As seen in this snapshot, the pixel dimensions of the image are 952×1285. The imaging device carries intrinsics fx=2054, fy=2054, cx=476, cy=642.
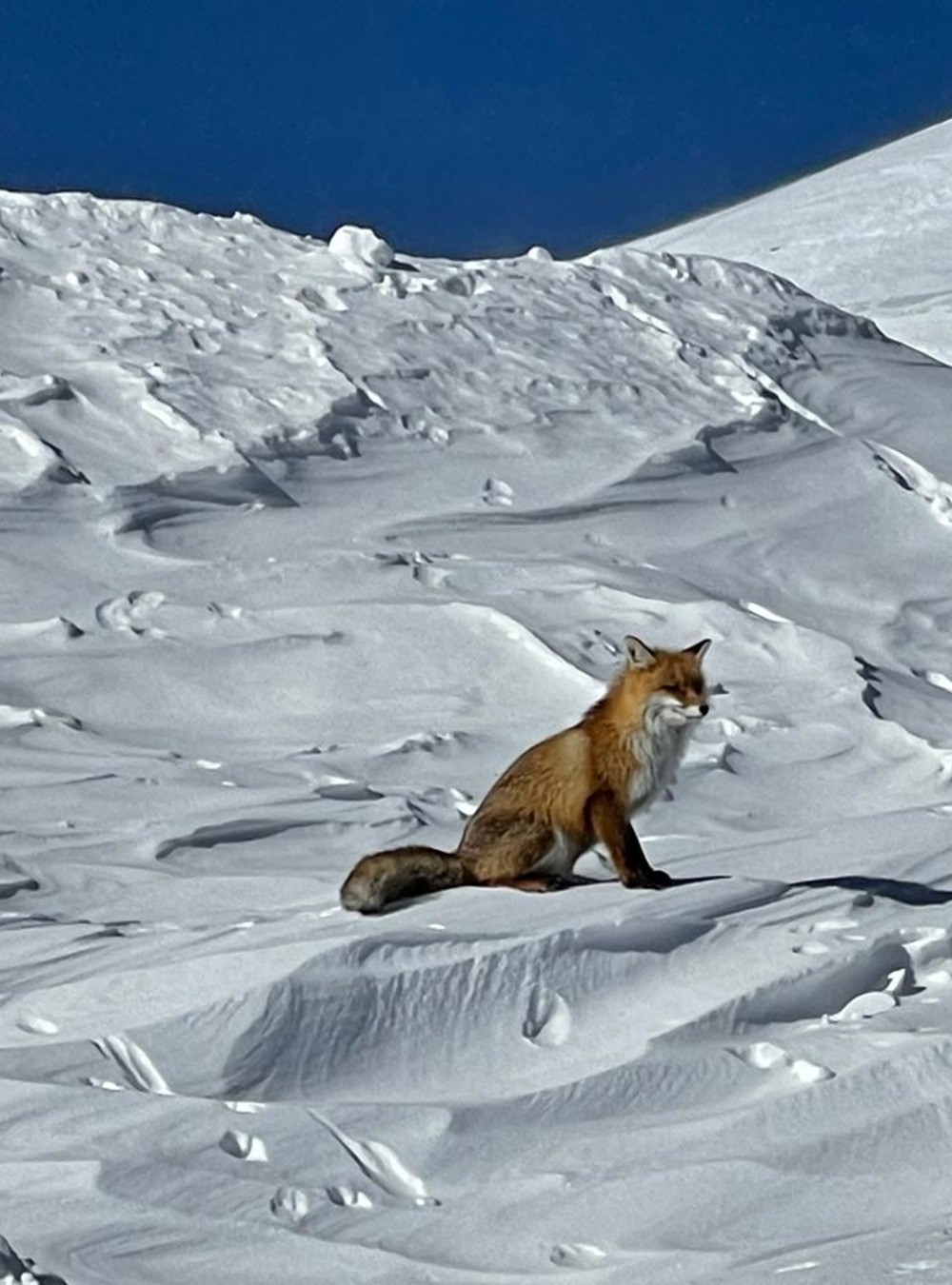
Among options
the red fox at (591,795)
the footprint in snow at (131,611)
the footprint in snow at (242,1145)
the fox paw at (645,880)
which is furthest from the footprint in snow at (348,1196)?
the footprint in snow at (131,611)

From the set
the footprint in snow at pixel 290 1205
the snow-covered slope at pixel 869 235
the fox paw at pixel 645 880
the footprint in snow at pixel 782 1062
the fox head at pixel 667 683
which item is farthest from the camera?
the snow-covered slope at pixel 869 235

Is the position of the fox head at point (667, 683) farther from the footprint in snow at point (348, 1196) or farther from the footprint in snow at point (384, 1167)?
the footprint in snow at point (348, 1196)

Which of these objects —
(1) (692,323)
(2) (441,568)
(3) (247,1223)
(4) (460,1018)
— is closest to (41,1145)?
(3) (247,1223)

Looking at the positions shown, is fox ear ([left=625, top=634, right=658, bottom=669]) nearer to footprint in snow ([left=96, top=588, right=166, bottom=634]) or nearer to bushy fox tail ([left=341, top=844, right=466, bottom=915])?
bushy fox tail ([left=341, top=844, right=466, bottom=915])

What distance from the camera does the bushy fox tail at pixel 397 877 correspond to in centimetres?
506

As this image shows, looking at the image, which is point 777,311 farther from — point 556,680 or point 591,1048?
point 591,1048

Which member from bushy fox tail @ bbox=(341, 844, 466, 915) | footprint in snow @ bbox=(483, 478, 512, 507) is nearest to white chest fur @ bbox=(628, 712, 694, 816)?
bushy fox tail @ bbox=(341, 844, 466, 915)

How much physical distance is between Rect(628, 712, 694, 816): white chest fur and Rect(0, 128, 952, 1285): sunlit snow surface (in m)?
0.38

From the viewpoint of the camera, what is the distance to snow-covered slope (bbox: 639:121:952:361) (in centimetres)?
1828

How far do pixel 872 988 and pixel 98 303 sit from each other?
27.7ft

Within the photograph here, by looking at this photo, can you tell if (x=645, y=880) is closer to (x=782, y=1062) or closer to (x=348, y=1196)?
(x=782, y=1062)

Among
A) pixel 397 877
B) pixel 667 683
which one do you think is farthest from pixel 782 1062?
pixel 667 683

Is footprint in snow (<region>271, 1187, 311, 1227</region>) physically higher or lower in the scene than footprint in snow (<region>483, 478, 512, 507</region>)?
lower

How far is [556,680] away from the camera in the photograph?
858 cm
